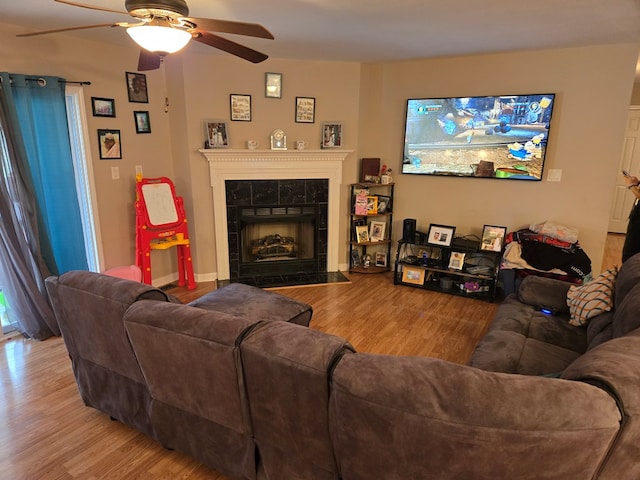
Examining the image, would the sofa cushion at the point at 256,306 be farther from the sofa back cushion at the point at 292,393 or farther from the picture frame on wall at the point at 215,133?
the picture frame on wall at the point at 215,133

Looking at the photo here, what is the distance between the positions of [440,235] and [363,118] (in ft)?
5.28

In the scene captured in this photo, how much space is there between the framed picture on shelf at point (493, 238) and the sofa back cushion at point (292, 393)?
123 inches

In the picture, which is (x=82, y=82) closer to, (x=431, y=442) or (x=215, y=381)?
(x=215, y=381)

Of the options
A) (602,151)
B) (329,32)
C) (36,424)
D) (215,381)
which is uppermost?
(329,32)

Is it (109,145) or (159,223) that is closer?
(109,145)

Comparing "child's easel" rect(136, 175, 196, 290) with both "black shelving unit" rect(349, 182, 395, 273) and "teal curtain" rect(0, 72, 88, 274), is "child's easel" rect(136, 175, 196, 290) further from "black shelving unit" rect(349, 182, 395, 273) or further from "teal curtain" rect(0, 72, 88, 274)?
"black shelving unit" rect(349, 182, 395, 273)

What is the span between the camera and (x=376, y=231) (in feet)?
15.8

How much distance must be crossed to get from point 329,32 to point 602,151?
2706 millimetres

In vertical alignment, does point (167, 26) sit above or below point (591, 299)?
above

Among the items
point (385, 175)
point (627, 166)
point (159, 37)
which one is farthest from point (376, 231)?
point (627, 166)

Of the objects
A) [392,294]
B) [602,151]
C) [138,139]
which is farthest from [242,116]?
[602,151]

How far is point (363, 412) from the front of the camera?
1.22 m

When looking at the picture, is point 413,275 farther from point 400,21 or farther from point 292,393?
point 292,393

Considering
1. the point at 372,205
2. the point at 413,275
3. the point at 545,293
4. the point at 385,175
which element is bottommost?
the point at 413,275
